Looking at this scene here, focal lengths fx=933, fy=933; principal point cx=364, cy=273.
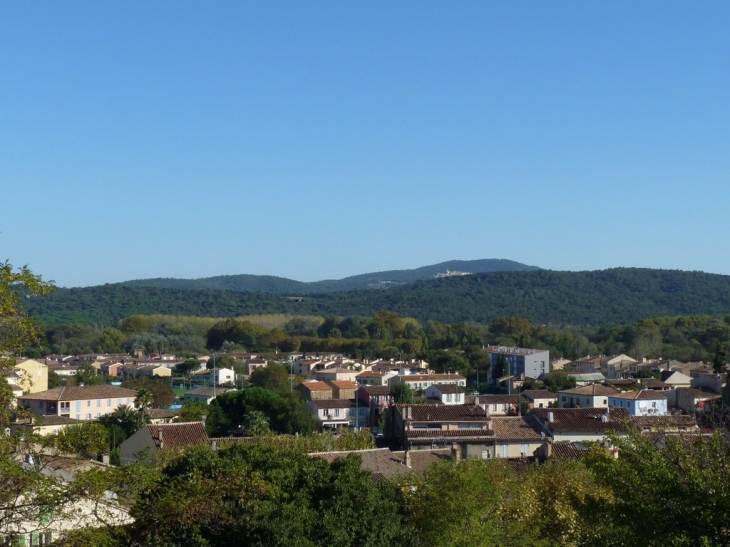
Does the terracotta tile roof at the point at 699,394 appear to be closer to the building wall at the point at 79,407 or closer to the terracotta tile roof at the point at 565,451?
the terracotta tile roof at the point at 565,451

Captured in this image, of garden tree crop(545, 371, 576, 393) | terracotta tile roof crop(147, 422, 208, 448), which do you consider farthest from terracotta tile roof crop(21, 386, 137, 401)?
garden tree crop(545, 371, 576, 393)

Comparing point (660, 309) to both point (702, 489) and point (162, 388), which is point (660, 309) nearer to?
point (162, 388)

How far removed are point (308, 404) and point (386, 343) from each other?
4800 cm

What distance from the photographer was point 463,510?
608 inches

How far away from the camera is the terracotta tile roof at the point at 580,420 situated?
38.3m

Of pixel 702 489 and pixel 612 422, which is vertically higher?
pixel 702 489

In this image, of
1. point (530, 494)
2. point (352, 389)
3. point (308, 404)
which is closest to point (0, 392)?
point (530, 494)

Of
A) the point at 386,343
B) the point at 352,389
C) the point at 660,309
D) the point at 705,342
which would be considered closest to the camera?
the point at 352,389

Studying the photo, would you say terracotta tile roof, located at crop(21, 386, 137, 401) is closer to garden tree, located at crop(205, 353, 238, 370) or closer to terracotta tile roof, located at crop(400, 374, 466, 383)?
terracotta tile roof, located at crop(400, 374, 466, 383)

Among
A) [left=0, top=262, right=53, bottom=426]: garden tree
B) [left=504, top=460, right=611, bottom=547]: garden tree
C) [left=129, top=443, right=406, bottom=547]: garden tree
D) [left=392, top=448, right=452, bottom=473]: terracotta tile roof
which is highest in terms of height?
[left=0, top=262, right=53, bottom=426]: garden tree

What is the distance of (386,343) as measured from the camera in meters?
103

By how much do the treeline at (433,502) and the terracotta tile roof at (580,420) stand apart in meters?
19.0

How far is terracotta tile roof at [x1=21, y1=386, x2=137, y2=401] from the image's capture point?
52656 millimetres

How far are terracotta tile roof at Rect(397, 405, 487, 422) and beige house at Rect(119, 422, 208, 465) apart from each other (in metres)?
10.4
